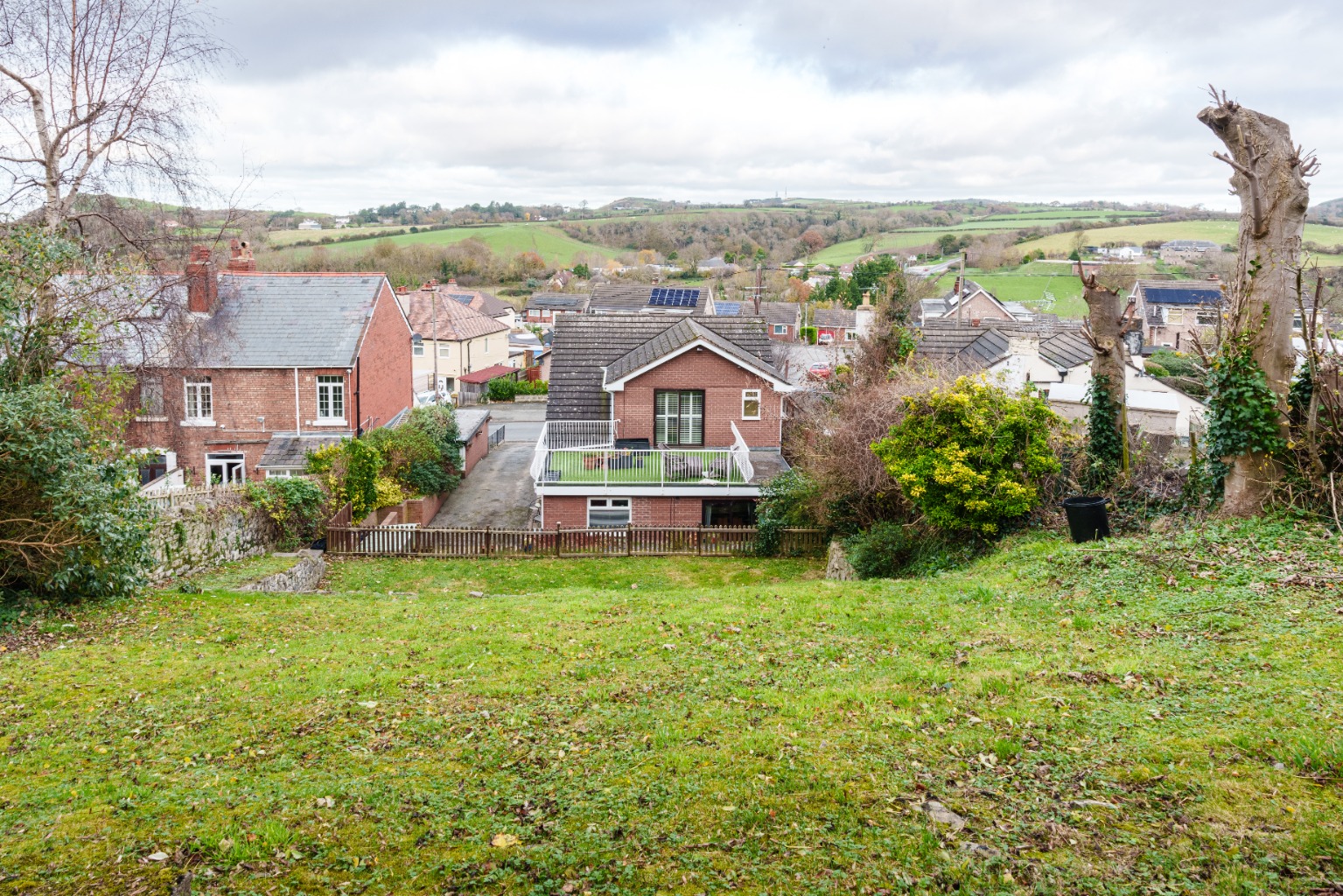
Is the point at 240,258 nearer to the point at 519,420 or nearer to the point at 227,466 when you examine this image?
the point at 227,466

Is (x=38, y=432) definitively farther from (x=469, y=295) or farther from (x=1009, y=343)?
(x=469, y=295)

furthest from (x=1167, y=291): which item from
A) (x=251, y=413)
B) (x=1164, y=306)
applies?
(x=251, y=413)

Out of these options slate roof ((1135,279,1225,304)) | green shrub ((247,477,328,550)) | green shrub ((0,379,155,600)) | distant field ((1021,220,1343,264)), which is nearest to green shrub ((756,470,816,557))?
green shrub ((247,477,328,550))

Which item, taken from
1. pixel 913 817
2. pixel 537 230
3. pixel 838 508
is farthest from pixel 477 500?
pixel 537 230

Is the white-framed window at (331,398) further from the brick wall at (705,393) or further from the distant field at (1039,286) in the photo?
the distant field at (1039,286)

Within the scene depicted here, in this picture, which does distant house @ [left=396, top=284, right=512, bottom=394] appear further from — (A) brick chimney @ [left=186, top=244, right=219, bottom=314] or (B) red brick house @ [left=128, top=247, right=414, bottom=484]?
(A) brick chimney @ [left=186, top=244, right=219, bottom=314]

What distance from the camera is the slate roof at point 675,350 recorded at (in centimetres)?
2764

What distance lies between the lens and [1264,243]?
13.4m

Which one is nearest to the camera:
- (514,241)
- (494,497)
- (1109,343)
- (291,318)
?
(1109,343)

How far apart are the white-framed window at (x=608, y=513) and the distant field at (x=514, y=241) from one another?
11951cm

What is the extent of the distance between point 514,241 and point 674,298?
319 feet

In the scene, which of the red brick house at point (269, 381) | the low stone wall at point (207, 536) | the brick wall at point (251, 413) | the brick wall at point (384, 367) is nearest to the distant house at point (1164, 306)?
the brick wall at point (384, 367)

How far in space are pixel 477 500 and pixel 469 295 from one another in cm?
6452

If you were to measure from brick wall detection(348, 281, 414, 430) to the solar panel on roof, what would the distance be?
24932 millimetres
